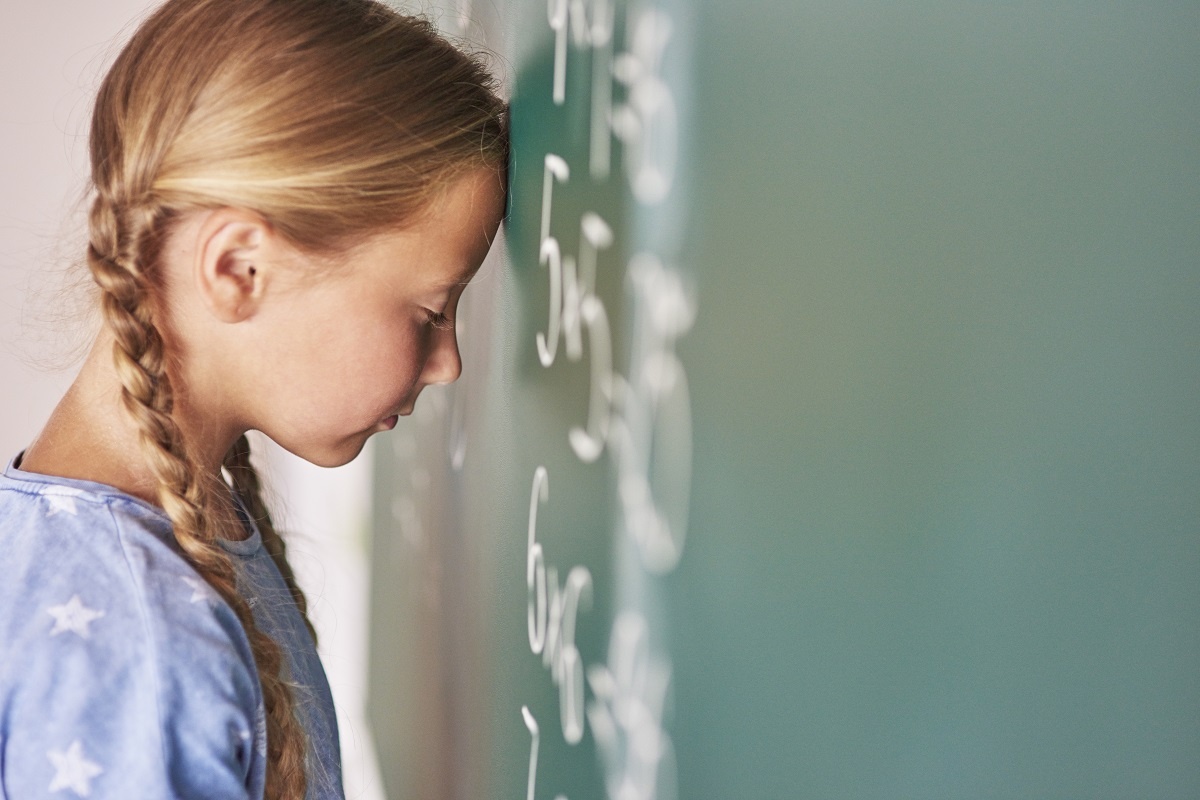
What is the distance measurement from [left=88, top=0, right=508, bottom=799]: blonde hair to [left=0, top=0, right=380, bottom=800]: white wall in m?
1.17

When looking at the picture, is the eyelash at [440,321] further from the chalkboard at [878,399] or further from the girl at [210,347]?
the chalkboard at [878,399]

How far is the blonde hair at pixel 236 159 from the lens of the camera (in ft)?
2.08

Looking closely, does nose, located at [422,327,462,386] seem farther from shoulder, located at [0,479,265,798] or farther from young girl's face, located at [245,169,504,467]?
shoulder, located at [0,479,265,798]

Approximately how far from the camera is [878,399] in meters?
0.34

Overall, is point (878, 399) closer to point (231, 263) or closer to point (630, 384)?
point (630, 384)

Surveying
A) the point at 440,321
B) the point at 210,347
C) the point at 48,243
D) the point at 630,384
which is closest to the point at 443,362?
the point at 440,321

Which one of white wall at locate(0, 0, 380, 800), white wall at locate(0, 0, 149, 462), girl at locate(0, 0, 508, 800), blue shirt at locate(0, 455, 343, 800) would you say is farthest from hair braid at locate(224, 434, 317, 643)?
white wall at locate(0, 0, 149, 462)

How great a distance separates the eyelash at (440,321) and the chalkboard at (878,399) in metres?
0.11

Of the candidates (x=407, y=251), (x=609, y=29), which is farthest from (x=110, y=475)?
(x=609, y=29)

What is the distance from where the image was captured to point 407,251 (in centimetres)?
70

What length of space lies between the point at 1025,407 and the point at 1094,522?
0.03m

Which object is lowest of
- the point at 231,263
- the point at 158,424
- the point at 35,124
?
the point at 158,424

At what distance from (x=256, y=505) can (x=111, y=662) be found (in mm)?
350

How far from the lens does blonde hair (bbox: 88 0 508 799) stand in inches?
25.0
